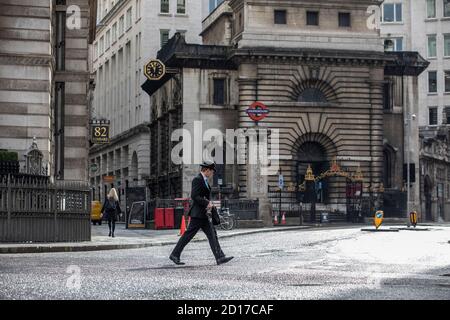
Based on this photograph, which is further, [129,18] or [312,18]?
[129,18]

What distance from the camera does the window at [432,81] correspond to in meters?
90.8

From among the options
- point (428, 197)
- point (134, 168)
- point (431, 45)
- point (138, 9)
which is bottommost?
point (428, 197)

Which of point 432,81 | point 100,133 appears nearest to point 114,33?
point 432,81

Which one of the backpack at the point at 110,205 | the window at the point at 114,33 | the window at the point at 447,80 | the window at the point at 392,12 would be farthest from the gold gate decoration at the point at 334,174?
the window at the point at 114,33

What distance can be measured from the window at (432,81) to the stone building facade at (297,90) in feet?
73.5

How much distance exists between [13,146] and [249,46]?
110 feet

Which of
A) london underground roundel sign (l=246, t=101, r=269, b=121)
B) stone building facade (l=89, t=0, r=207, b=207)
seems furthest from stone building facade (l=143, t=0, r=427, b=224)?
stone building facade (l=89, t=0, r=207, b=207)

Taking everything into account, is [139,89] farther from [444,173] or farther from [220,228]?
[220,228]

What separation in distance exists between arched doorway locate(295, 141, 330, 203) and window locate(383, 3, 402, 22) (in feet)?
93.9

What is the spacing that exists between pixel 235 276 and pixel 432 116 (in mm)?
78561

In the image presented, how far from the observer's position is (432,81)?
9106 cm

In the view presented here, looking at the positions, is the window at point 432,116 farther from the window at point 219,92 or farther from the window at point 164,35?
the window at point 219,92

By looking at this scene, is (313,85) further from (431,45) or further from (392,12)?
(392,12)
